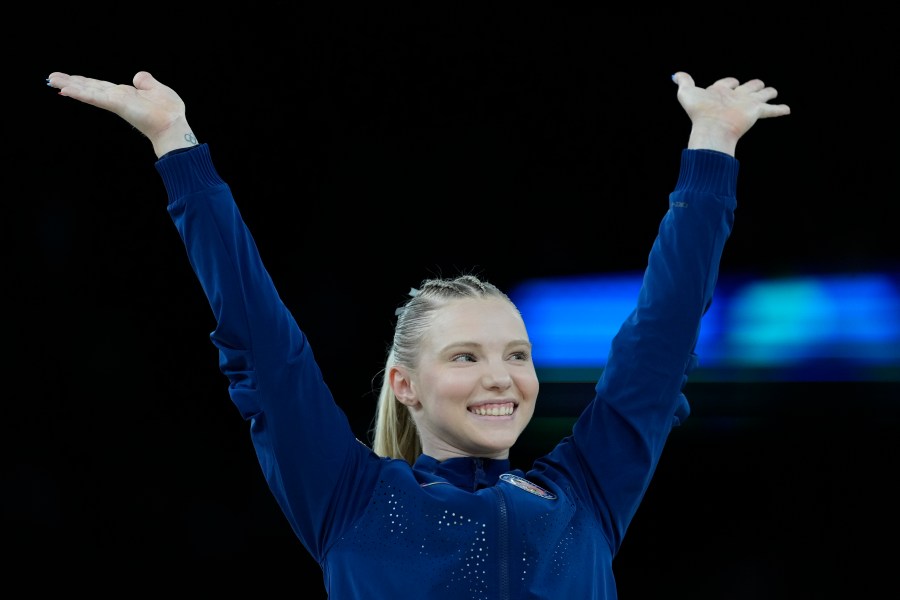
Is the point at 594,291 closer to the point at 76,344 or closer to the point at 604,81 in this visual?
the point at 604,81

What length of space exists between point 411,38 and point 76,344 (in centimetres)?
128

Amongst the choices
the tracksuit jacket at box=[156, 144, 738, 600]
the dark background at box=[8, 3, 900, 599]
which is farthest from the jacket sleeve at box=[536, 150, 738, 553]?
the dark background at box=[8, 3, 900, 599]

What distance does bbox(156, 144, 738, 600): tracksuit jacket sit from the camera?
156cm

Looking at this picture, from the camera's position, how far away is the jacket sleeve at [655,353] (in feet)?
5.65

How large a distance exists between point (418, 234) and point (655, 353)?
64.2 inches

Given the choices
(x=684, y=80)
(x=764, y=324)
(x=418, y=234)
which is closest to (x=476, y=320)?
(x=684, y=80)

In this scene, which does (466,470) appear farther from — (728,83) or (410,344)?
(728,83)

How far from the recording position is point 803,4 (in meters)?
3.19

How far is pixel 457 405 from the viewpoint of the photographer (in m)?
1.72

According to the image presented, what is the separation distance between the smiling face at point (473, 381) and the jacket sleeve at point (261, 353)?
0.18 metres

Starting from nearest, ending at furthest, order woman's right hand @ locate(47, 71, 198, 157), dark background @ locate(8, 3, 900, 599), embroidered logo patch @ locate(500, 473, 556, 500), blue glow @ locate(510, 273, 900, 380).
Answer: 1. woman's right hand @ locate(47, 71, 198, 157)
2. embroidered logo patch @ locate(500, 473, 556, 500)
3. dark background @ locate(8, 3, 900, 599)
4. blue glow @ locate(510, 273, 900, 380)

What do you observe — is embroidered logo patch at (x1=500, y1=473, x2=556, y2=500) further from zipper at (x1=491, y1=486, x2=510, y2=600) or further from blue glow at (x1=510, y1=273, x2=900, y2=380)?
blue glow at (x1=510, y1=273, x2=900, y2=380)

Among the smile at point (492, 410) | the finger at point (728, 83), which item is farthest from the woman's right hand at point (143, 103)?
the finger at point (728, 83)

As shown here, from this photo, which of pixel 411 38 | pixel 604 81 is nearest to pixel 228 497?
pixel 411 38
